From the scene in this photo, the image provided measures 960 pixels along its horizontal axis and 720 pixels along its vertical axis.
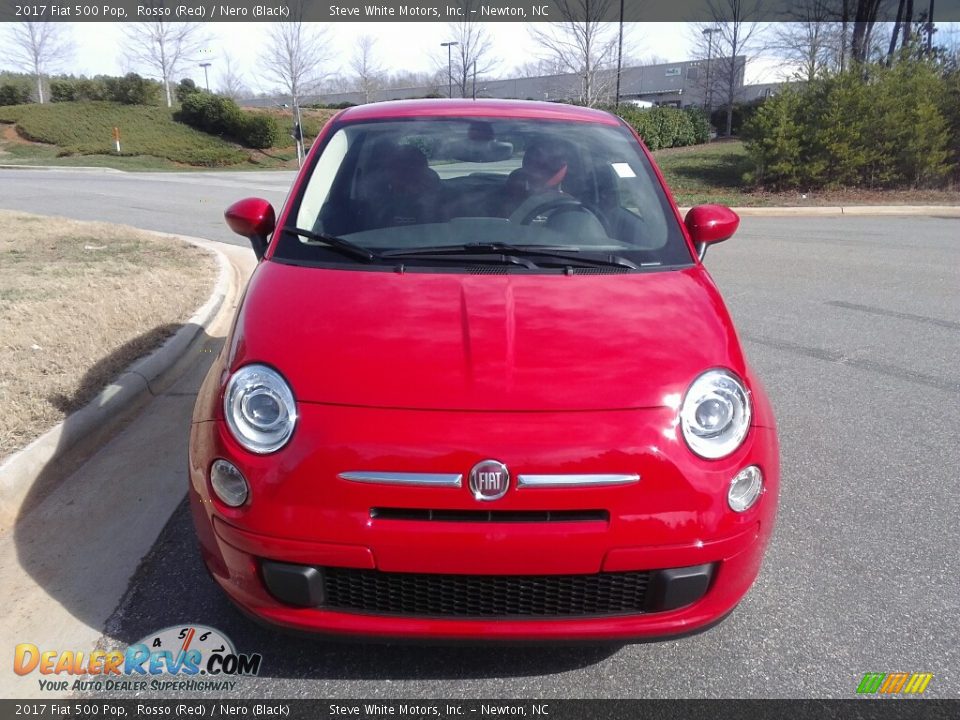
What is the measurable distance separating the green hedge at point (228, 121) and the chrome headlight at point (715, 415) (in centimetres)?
3896

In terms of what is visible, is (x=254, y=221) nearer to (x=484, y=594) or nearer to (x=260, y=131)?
(x=484, y=594)

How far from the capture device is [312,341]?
7.82ft

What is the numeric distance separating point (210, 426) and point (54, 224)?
34.8 ft

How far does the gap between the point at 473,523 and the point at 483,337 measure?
1.97 ft

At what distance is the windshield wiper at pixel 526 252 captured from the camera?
9.61 ft

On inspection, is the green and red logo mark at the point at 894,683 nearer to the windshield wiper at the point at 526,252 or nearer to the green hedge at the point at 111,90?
the windshield wiper at the point at 526,252

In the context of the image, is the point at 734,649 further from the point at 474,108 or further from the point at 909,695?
the point at 474,108

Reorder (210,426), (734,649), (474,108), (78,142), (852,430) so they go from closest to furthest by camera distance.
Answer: (210,426), (734,649), (474,108), (852,430), (78,142)

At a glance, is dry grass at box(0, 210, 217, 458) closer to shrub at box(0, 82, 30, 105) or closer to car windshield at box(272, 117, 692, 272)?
car windshield at box(272, 117, 692, 272)

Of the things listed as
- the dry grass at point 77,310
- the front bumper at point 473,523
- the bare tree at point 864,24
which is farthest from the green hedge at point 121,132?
the front bumper at point 473,523

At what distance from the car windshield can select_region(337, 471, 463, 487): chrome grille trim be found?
1.02 m

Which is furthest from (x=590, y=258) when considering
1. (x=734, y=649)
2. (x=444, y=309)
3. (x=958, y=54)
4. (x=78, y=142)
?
(x=78, y=142)

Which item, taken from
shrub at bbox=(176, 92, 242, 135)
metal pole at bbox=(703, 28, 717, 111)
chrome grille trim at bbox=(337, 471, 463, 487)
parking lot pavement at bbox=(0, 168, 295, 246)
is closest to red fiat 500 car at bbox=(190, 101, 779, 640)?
chrome grille trim at bbox=(337, 471, 463, 487)

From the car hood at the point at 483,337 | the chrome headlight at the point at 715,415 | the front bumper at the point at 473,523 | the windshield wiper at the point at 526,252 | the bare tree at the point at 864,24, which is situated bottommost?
the front bumper at the point at 473,523
